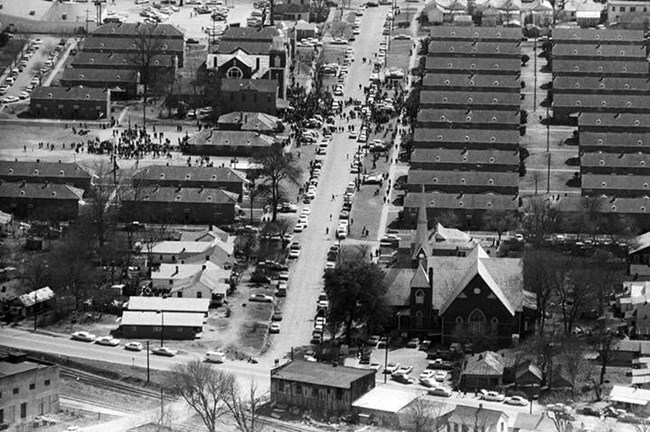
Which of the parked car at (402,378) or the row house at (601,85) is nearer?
the parked car at (402,378)

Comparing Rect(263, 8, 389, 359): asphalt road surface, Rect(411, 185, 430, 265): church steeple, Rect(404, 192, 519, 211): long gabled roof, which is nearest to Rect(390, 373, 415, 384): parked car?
Rect(263, 8, 389, 359): asphalt road surface

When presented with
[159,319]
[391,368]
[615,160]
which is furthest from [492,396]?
[615,160]

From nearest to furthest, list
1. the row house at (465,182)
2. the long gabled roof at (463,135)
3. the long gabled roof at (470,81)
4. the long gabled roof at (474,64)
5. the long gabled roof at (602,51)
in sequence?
1. the row house at (465,182)
2. the long gabled roof at (463,135)
3. the long gabled roof at (470,81)
4. the long gabled roof at (474,64)
5. the long gabled roof at (602,51)

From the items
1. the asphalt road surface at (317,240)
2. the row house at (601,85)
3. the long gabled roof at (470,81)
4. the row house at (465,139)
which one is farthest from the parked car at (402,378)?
the row house at (601,85)

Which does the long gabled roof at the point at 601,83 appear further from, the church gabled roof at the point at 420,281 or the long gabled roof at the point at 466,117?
the church gabled roof at the point at 420,281

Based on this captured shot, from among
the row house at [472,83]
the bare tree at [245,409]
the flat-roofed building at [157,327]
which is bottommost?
the bare tree at [245,409]

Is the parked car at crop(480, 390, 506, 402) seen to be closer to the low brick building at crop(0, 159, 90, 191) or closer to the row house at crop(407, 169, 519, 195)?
the row house at crop(407, 169, 519, 195)

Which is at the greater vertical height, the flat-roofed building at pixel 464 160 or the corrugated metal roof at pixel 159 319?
the flat-roofed building at pixel 464 160
